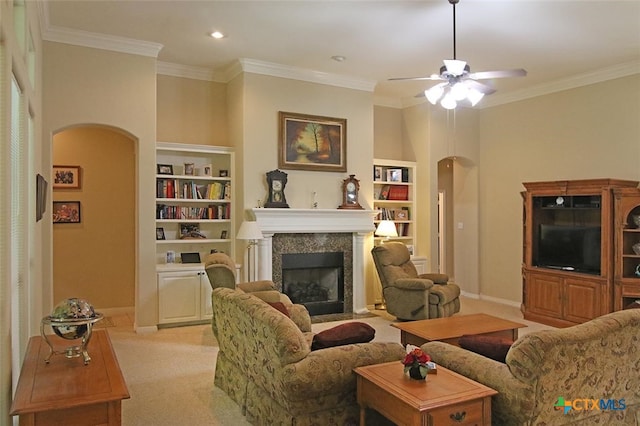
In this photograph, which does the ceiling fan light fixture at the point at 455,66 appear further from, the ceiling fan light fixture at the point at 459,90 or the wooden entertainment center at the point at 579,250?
the wooden entertainment center at the point at 579,250

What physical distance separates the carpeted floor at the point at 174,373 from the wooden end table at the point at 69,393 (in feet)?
3.89

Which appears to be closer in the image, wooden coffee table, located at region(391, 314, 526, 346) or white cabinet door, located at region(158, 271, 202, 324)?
wooden coffee table, located at region(391, 314, 526, 346)

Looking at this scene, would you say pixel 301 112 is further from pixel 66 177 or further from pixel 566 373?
pixel 566 373

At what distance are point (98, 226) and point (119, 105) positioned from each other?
1.94 m

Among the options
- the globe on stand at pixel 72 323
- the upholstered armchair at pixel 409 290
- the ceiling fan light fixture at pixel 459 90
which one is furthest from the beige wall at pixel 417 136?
the globe on stand at pixel 72 323

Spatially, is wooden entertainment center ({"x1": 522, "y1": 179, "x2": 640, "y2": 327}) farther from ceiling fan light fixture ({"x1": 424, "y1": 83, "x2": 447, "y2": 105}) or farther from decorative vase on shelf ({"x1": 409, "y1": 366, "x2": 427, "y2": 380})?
decorative vase on shelf ({"x1": 409, "y1": 366, "x2": 427, "y2": 380})

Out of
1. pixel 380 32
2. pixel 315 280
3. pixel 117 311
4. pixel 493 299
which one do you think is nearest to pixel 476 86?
pixel 380 32

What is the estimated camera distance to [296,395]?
2.78 metres

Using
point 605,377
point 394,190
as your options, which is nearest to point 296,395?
point 605,377

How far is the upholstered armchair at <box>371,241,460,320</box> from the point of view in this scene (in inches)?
248

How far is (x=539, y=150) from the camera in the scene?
7.46 metres

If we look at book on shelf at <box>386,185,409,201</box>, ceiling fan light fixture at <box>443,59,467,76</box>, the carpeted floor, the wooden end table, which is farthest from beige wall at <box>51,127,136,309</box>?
ceiling fan light fixture at <box>443,59,467,76</box>

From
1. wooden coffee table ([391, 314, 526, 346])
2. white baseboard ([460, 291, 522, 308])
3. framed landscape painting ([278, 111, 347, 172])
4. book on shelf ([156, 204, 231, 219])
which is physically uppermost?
framed landscape painting ([278, 111, 347, 172])

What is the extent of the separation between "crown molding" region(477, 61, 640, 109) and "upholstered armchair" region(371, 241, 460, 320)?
3056 millimetres
